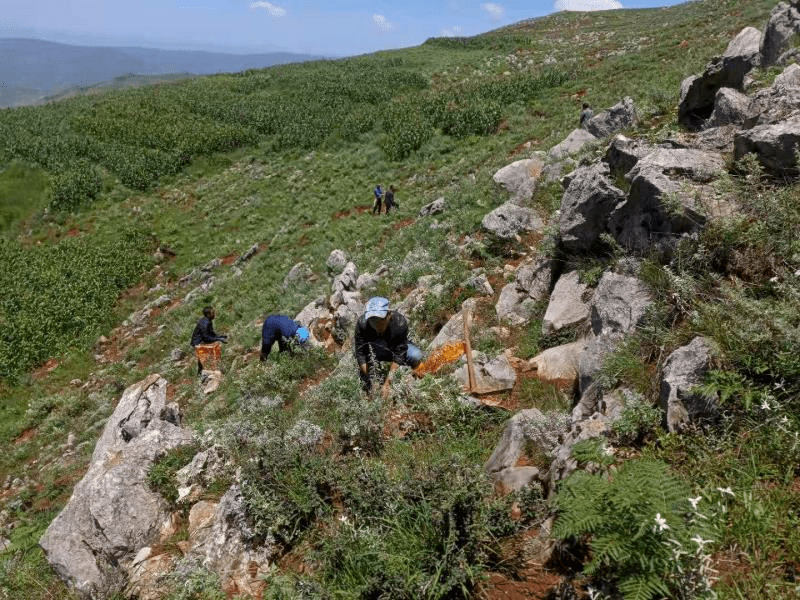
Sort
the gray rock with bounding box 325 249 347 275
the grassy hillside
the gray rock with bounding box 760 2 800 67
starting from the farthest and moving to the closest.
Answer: the gray rock with bounding box 325 249 347 275
the gray rock with bounding box 760 2 800 67
the grassy hillside

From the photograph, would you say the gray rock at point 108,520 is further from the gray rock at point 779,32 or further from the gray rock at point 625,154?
the gray rock at point 779,32

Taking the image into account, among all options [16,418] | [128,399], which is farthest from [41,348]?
[128,399]

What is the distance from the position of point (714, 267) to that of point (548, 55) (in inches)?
1803

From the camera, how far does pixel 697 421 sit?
4207 mm

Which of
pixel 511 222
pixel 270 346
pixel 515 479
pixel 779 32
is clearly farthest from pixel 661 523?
pixel 779 32

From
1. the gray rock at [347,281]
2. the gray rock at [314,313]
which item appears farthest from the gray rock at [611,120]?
the gray rock at [314,313]

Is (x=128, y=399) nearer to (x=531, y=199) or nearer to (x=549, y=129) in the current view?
(x=531, y=199)

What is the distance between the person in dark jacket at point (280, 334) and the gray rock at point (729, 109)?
30.9 feet

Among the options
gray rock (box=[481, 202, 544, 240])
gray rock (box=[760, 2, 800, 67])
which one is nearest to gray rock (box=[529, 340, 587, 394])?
gray rock (box=[481, 202, 544, 240])

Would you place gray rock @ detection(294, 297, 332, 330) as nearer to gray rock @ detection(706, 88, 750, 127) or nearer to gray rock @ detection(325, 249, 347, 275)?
gray rock @ detection(325, 249, 347, 275)

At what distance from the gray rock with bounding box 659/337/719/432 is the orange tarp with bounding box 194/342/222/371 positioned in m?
11.7

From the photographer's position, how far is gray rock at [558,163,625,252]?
796 cm

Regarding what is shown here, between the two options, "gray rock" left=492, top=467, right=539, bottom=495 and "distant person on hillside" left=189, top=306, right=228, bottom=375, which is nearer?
"gray rock" left=492, top=467, right=539, bottom=495

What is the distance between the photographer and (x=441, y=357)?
27.0 feet
